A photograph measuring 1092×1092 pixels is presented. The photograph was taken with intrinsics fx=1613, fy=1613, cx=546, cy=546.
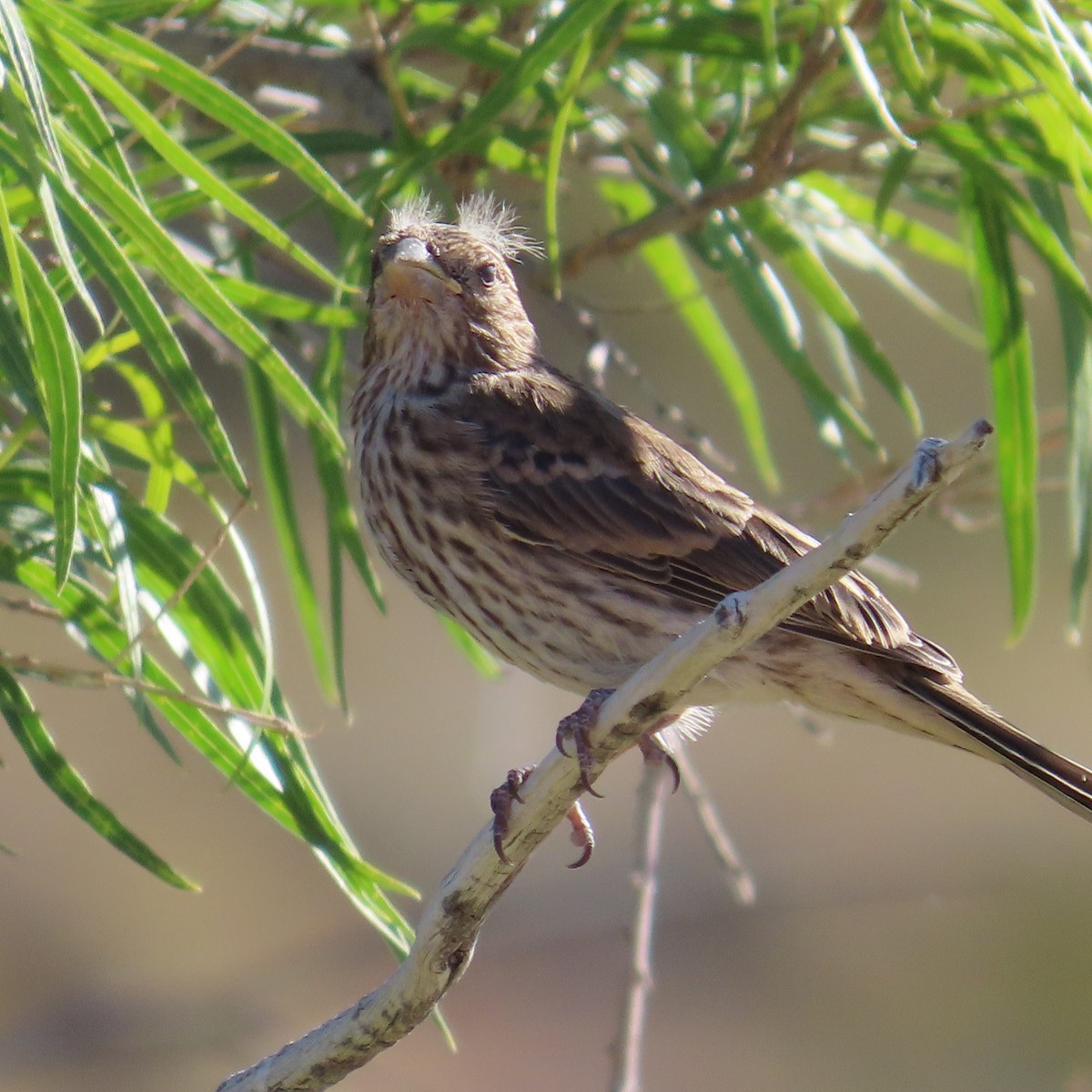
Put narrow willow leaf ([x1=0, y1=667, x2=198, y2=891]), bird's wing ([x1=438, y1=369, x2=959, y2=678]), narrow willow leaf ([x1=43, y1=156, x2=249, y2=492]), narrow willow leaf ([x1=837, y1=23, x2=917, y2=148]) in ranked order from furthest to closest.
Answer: bird's wing ([x1=438, y1=369, x2=959, y2=678]) → narrow willow leaf ([x1=0, y1=667, x2=198, y2=891]) → narrow willow leaf ([x1=837, y1=23, x2=917, y2=148]) → narrow willow leaf ([x1=43, y1=156, x2=249, y2=492])

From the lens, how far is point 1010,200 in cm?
265

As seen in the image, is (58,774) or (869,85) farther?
(58,774)

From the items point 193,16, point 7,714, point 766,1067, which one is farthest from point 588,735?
point 766,1067

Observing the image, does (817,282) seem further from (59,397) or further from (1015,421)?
(59,397)

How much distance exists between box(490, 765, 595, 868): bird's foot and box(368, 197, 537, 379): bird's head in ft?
3.16

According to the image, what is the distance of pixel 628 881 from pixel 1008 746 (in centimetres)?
363

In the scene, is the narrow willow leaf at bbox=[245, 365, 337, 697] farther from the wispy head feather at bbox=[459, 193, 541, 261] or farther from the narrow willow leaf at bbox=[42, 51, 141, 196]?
the narrow willow leaf at bbox=[42, 51, 141, 196]

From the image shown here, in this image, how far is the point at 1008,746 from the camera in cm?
238

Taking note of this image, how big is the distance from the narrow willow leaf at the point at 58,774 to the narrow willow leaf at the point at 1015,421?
4.44ft

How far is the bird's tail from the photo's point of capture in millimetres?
2303

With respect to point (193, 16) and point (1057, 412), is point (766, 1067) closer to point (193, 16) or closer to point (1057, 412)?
point (1057, 412)

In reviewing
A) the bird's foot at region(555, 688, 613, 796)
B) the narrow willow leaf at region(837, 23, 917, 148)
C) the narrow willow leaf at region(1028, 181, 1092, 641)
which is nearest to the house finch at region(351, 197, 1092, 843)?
the narrow willow leaf at region(1028, 181, 1092, 641)

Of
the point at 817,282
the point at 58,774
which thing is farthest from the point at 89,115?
the point at 817,282

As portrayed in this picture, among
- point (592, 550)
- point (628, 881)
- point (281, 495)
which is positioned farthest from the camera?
point (628, 881)
